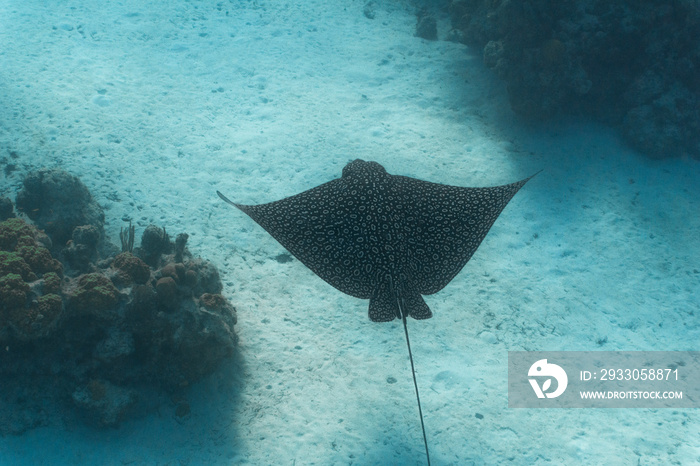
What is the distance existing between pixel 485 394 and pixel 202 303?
397 cm

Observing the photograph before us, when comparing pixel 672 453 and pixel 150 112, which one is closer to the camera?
pixel 672 453

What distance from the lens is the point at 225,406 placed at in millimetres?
5074

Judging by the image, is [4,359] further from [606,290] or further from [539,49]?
[539,49]

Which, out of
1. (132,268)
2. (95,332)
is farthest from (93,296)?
(132,268)

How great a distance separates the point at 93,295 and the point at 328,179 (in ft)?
15.0

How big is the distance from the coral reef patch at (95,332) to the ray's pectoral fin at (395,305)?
7.23 ft

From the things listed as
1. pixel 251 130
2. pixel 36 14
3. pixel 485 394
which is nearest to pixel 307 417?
pixel 485 394

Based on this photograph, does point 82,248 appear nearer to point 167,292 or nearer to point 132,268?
point 132,268

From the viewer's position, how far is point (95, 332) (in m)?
4.83

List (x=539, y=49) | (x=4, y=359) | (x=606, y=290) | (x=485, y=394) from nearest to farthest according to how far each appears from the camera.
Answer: (x=4, y=359)
(x=485, y=394)
(x=606, y=290)
(x=539, y=49)

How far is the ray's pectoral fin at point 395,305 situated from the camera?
4.21 m

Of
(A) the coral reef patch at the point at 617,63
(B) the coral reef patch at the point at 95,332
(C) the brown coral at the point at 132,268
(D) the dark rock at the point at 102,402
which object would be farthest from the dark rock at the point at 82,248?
(A) the coral reef patch at the point at 617,63

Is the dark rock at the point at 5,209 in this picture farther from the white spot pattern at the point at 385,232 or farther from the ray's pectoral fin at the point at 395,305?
the ray's pectoral fin at the point at 395,305

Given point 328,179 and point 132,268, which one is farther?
point 328,179
